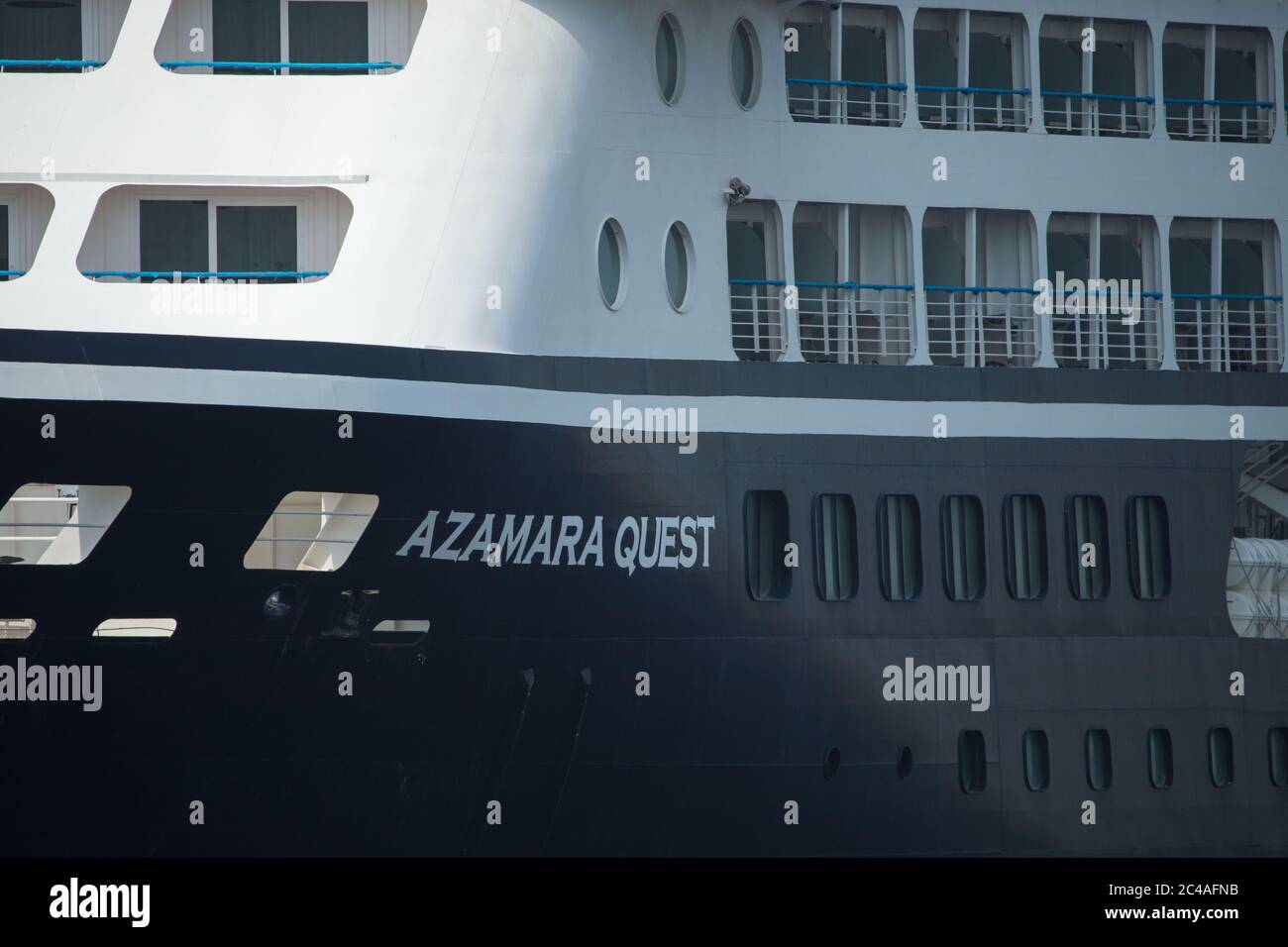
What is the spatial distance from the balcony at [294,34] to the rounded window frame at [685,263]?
8.91 feet

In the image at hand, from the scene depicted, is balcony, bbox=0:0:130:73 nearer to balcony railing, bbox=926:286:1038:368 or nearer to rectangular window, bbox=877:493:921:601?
rectangular window, bbox=877:493:921:601

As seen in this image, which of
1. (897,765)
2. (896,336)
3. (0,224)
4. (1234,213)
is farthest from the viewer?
(1234,213)

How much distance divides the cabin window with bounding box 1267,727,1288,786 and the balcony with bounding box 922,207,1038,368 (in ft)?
14.4

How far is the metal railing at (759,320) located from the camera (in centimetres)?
2019

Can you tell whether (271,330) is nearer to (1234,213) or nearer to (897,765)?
(897,765)

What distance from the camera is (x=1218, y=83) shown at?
23438mm

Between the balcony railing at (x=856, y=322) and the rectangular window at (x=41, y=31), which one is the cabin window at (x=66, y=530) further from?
the balcony railing at (x=856, y=322)

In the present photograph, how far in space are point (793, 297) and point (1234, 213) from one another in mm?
5334

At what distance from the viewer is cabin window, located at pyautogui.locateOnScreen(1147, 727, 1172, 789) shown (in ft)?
69.7

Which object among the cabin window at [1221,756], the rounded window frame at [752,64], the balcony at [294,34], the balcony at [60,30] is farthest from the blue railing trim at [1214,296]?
the balcony at [60,30]

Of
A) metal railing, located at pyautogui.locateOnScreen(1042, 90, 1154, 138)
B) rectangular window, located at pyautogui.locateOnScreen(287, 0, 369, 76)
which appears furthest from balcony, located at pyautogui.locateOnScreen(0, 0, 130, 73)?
metal railing, located at pyautogui.locateOnScreen(1042, 90, 1154, 138)

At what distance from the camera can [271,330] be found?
57.0ft

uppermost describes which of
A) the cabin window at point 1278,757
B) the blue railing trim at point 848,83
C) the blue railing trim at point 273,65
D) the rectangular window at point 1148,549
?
the blue railing trim at point 848,83

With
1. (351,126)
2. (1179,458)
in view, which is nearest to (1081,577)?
(1179,458)
